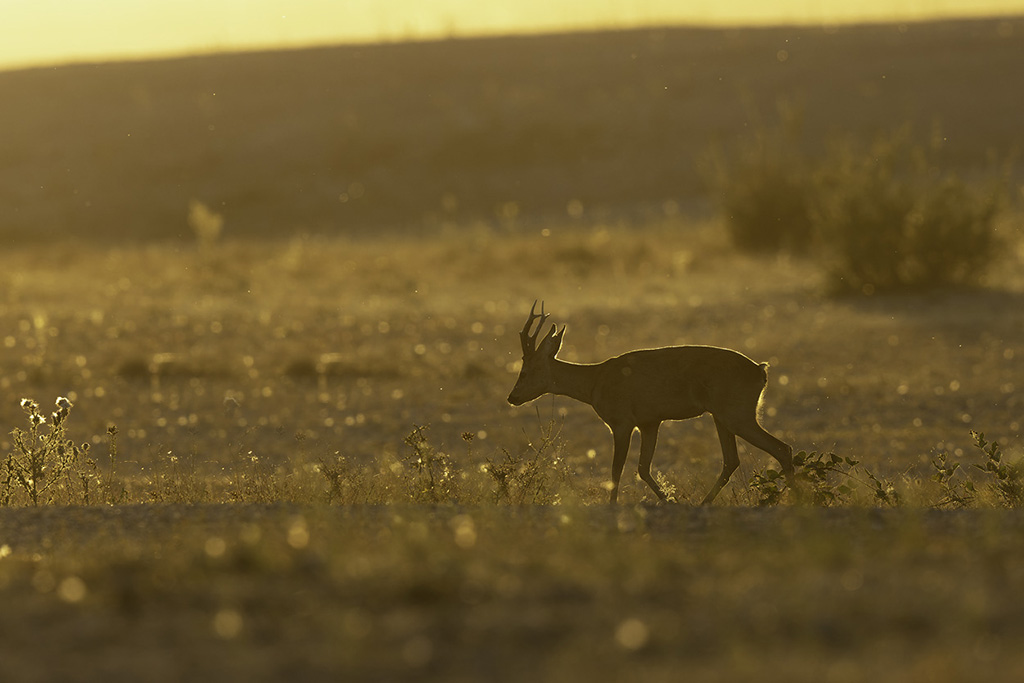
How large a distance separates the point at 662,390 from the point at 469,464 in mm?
2730

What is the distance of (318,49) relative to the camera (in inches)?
3290

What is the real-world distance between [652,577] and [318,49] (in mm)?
80944

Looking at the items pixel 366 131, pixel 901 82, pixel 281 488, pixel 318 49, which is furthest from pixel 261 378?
pixel 318 49

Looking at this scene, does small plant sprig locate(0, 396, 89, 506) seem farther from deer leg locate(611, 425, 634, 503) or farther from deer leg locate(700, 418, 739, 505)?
deer leg locate(700, 418, 739, 505)

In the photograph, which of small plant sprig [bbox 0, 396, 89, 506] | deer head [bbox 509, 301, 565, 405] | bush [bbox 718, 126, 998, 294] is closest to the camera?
small plant sprig [bbox 0, 396, 89, 506]

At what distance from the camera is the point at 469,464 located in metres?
11.7

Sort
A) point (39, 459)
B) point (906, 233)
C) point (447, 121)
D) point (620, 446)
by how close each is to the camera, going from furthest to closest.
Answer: point (447, 121), point (906, 233), point (39, 459), point (620, 446)

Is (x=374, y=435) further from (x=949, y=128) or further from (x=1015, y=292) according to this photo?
(x=949, y=128)

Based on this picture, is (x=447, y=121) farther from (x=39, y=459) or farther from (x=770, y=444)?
(x=770, y=444)

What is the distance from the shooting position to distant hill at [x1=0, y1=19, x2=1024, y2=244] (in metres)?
58.0

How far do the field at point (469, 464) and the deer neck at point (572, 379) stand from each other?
1.43 ft

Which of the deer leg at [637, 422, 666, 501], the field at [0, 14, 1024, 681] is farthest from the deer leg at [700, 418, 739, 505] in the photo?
the field at [0, 14, 1024, 681]

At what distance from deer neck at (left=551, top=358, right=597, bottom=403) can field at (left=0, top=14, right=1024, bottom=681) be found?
0.44 metres

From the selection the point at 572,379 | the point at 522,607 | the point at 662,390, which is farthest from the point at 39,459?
the point at 522,607
